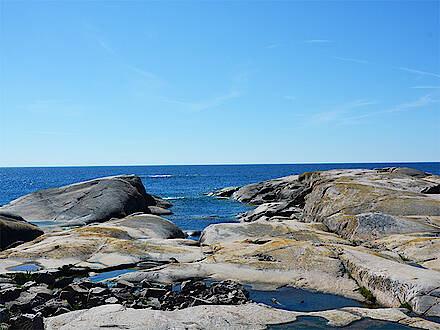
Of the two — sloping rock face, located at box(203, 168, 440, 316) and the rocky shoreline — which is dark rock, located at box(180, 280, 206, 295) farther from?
sloping rock face, located at box(203, 168, 440, 316)

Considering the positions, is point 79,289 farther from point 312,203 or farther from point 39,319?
point 312,203

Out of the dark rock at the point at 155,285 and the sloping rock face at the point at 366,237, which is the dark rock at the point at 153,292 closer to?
the dark rock at the point at 155,285

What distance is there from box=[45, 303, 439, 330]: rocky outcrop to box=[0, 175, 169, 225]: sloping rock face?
26.3 m

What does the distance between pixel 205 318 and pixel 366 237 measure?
1482cm

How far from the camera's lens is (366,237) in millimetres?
21766

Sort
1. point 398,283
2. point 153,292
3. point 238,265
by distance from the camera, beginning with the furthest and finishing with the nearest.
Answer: point 238,265 → point 153,292 → point 398,283

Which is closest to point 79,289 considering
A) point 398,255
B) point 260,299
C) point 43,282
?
point 43,282

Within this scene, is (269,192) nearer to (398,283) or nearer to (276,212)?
(276,212)

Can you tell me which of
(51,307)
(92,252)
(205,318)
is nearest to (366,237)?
(205,318)

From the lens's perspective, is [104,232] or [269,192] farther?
[269,192]

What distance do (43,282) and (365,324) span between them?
12.1m

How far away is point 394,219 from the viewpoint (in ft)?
74.6

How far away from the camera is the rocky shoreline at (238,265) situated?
10.8m

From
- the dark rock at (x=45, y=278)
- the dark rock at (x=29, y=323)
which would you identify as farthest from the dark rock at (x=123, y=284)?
the dark rock at (x=29, y=323)
